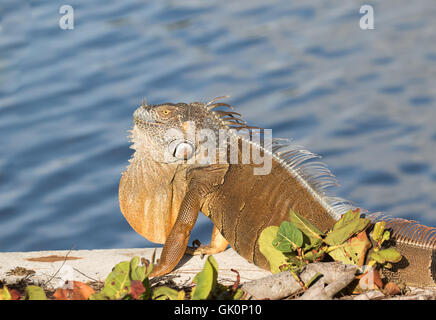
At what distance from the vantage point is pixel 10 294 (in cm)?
331

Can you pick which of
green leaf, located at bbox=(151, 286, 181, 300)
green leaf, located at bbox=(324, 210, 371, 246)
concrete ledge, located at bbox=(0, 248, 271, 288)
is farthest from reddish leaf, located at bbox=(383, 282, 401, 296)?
green leaf, located at bbox=(151, 286, 181, 300)

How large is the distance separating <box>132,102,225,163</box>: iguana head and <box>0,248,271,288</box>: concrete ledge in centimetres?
75

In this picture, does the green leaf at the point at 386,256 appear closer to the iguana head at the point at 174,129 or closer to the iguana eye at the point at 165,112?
the iguana head at the point at 174,129

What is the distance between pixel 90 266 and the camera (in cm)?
449

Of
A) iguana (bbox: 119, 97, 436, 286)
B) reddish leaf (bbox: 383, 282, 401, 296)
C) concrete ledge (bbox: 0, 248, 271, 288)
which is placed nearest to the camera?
reddish leaf (bbox: 383, 282, 401, 296)

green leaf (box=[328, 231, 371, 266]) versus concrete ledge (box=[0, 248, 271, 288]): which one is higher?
green leaf (box=[328, 231, 371, 266])

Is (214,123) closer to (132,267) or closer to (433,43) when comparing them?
(132,267)

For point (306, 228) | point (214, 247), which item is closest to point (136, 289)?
point (306, 228)

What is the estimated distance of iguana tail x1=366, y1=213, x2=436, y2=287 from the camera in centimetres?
387

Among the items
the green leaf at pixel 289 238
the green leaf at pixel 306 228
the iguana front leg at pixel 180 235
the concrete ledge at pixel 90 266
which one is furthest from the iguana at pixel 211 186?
the green leaf at pixel 289 238

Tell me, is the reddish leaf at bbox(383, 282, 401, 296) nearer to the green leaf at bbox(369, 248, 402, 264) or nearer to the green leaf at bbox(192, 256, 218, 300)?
the green leaf at bbox(369, 248, 402, 264)
